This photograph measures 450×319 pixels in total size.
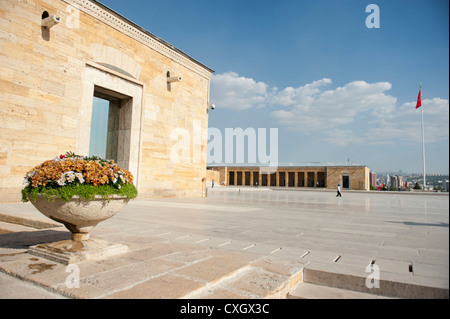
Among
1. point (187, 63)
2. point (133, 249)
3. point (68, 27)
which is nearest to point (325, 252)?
point (133, 249)

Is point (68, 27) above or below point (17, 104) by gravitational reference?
above

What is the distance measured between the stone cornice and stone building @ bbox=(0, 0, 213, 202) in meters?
0.04

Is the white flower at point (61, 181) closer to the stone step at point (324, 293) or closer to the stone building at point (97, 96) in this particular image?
the stone step at point (324, 293)

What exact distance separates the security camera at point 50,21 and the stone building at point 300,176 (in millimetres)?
41591

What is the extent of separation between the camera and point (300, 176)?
55938 mm

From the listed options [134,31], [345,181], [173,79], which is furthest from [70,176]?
[345,181]

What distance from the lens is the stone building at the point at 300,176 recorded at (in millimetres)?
44969

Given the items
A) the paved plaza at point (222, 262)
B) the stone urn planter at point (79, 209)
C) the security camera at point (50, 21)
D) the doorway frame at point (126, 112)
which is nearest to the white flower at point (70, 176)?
the stone urn planter at point (79, 209)

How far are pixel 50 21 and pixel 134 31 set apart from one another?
423cm

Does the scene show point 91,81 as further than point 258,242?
Yes

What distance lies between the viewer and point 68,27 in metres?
11.3

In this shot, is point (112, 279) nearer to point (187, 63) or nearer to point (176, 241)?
point (176, 241)
